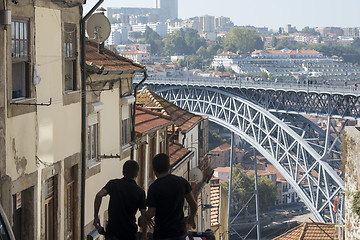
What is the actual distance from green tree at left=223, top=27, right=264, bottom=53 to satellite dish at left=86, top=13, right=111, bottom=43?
15901 cm

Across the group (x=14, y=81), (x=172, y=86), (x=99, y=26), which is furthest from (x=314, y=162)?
(x=14, y=81)

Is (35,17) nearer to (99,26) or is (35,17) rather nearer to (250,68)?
(99,26)

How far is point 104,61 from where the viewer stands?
8797mm

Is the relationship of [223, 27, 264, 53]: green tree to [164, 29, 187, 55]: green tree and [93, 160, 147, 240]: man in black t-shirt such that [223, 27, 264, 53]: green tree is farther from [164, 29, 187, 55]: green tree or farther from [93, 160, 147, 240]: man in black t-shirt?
[93, 160, 147, 240]: man in black t-shirt

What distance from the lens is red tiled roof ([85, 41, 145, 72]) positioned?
26.0 feet

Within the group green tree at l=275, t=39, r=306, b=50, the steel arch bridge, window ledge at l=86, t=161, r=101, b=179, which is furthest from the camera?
green tree at l=275, t=39, r=306, b=50

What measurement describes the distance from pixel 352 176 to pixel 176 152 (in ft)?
13.9

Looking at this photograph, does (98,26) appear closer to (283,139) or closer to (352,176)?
(352,176)

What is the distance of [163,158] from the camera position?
17.6ft

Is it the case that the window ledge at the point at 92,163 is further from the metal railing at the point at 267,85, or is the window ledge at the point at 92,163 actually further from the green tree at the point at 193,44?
the green tree at the point at 193,44

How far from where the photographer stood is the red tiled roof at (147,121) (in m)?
10.4

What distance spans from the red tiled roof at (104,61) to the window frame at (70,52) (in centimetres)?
27

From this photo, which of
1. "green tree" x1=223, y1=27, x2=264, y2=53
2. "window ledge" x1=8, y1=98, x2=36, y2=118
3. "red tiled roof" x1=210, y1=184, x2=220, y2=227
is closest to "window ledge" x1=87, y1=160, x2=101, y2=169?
"window ledge" x1=8, y1=98, x2=36, y2=118

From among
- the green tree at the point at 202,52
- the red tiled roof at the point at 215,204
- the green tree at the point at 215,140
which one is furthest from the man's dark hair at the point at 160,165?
the green tree at the point at 202,52
